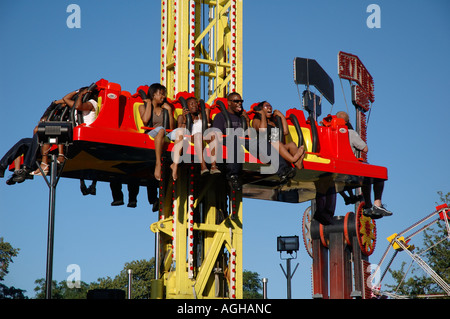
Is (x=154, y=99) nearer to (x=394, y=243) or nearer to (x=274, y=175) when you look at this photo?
(x=274, y=175)

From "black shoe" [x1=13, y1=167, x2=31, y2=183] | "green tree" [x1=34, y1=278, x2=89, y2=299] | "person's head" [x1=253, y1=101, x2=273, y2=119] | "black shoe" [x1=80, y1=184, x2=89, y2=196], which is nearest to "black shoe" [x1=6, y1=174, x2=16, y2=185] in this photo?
"black shoe" [x1=13, y1=167, x2=31, y2=183]

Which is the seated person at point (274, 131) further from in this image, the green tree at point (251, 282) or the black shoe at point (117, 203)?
the green tree at point (251, 282)

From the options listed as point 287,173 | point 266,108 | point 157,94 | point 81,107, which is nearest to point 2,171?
point 81,107

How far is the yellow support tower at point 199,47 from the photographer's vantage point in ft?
59.1

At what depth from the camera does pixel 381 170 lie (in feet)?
59.9

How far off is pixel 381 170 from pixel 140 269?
39.3 m

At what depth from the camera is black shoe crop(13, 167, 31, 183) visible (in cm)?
1614

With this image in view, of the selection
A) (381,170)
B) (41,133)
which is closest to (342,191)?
(381,170)

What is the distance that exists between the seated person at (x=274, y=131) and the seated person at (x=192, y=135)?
1290 millimetres

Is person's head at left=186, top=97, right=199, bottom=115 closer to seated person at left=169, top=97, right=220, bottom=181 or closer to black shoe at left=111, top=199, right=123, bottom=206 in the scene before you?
Answer: seated person at left=169, top=97, right=220, bottom=181

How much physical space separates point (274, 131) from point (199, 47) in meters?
3.61
